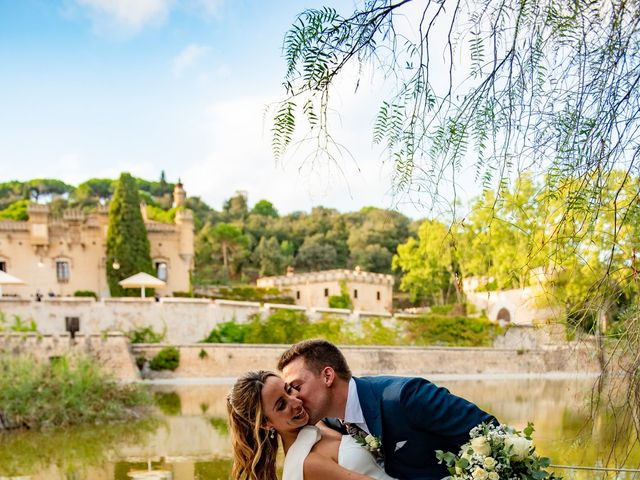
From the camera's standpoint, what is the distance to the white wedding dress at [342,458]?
2314 millimetres

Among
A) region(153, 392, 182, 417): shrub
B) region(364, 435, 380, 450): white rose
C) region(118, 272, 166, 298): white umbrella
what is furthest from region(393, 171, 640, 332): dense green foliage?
region(118, 272, 166, 298): white umbrella

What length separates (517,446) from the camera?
212cm

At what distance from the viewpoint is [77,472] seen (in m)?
8.31

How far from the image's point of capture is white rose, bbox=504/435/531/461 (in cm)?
211

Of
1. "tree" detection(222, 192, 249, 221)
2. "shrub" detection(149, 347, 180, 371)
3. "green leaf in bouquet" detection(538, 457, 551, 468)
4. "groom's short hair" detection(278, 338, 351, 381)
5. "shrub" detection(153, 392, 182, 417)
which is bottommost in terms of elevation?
"shrub" detection(153, 392, 182, 417)

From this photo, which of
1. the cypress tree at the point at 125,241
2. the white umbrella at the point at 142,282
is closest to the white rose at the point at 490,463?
the white umbrella at the point at 142,282

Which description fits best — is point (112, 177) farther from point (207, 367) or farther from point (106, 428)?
point (106, 428)

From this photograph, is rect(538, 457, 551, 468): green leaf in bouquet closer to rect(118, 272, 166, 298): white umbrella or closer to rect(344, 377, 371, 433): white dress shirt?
rect(344, 377, 371, 433): white dress shirt

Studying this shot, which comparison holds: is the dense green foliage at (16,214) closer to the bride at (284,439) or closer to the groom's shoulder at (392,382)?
the bride at (284,439)

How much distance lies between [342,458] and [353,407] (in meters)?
0.17

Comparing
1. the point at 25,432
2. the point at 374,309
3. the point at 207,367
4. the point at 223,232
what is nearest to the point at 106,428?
the point at 25,432

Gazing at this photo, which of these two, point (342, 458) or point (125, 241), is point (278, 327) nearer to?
point (125, 241)

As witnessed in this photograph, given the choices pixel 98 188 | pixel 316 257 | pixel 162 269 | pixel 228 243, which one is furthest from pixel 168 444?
pixel 98 188

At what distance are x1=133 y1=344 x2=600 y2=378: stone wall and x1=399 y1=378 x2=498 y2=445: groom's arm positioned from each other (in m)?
17.9
